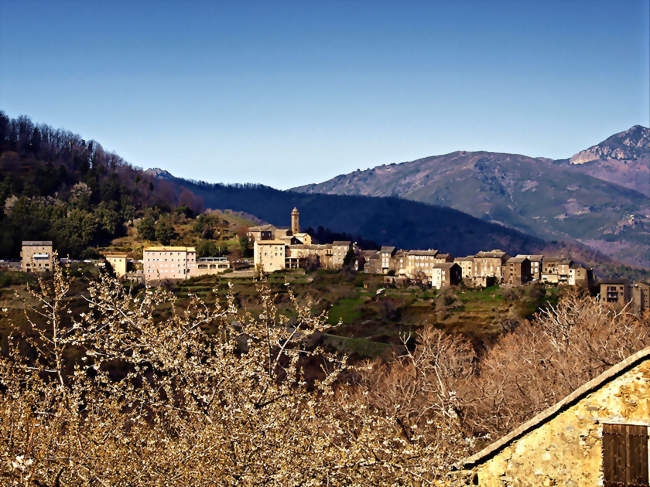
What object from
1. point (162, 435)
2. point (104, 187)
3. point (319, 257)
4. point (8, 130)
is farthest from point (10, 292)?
point (8, 130)

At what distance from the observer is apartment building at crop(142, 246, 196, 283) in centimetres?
9475

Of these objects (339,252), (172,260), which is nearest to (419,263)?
(339,252)

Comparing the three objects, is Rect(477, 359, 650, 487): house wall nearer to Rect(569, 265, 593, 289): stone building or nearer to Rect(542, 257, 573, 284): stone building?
Rect(569, 265, 593, 289): stone building

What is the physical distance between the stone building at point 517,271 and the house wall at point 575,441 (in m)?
81.1

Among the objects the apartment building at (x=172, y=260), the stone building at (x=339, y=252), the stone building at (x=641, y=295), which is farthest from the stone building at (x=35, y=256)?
the stone building at (x=641, y=295)

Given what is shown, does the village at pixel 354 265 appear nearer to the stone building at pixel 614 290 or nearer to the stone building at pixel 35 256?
the stone building at pixel 35 256

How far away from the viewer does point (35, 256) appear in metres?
91.8

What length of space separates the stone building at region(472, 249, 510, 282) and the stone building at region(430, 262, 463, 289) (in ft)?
10.2

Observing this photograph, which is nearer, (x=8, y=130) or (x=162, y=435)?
(x=162, y=435)

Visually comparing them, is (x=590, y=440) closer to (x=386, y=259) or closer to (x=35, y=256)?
(x=35, y=256)

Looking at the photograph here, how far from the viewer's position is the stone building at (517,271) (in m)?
89.9

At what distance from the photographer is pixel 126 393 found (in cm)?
1085

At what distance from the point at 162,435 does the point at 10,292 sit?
6750cm

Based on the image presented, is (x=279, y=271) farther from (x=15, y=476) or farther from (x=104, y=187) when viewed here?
(x=15, y=476)
